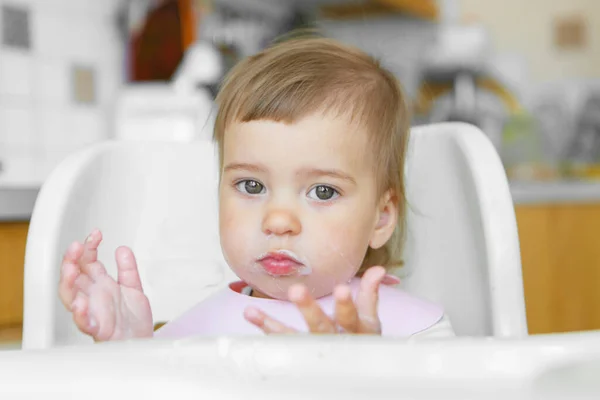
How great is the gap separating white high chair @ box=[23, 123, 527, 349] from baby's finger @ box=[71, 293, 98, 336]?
0.49 feet

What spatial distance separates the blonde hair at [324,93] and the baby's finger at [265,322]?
238 mm

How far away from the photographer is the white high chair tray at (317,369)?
0.29 m

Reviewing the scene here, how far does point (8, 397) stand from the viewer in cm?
30

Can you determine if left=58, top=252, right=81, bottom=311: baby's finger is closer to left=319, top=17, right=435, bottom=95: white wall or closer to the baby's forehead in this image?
the baby's forehead

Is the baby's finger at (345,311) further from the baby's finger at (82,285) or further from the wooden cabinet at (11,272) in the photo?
the wooden cabinet at (11,272)

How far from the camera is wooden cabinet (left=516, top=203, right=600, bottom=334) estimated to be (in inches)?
85.8

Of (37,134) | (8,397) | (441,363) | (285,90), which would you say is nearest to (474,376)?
(441,363)

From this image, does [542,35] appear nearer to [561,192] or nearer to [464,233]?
[561,192]

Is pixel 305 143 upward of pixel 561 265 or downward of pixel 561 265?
upward

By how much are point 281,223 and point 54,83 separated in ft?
5.42

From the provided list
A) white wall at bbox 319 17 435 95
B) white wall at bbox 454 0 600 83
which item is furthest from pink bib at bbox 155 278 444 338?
white wall at bbox 454 0 600 83

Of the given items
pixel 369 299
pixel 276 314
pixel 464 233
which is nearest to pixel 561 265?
pixel 464 233

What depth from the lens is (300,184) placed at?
0.70 metres

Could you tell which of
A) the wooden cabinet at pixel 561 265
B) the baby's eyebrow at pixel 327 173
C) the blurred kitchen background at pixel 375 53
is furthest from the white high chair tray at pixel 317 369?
the wooden cabinet at pixel 561 265
